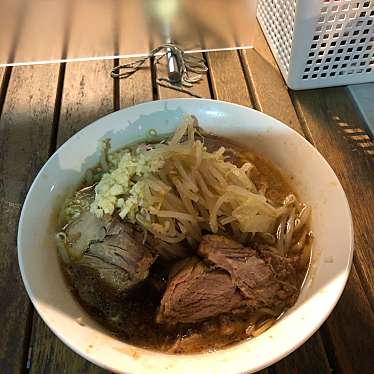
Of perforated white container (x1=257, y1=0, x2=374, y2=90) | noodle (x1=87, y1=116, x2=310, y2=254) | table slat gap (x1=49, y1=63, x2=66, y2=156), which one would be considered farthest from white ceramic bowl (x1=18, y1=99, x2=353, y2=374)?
perforated white container (x1=257, y1=0, x2=374, y2=90)

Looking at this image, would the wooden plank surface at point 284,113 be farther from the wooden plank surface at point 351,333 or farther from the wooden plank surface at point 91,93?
the wooden plank surface at point 91,93

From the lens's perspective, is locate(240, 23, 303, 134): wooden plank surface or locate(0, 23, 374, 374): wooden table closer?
locate(0, 23, 374, 374): wooden table

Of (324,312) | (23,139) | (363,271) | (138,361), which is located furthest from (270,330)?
(23,139)

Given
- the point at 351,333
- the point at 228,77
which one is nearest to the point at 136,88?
the point at 228,77

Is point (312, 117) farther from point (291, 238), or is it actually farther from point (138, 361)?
point (138, 361)

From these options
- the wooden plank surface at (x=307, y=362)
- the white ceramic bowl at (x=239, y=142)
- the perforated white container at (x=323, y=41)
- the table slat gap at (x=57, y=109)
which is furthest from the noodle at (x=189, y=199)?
the perforated white container at (x=323, y=41)

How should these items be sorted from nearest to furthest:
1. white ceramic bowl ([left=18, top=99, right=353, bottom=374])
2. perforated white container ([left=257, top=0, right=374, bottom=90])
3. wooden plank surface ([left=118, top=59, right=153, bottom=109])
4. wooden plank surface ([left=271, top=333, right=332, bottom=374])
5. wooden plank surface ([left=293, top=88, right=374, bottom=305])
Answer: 1. white ceramic bowl ([left=18, top=99, right=353, bottom=374])
2. wooden plank surface ([left=271, top=333, right=332, bottom=374])
3. wooden plank surface ([left=293, top=88, right=374, bottom=305])
4. perforated white container ([left=257, top=0, right=374, bottom=90])
5. wooden plank surface ([left=118, top=59, right=153, bottom=109])

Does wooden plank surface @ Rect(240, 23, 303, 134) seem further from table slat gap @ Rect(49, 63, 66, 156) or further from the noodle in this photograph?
table slat gap @ Rect(49, 63, 66, 156)
